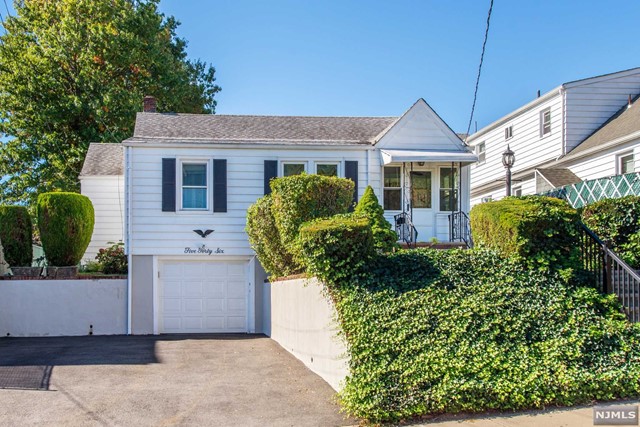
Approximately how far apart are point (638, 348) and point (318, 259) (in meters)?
4.41

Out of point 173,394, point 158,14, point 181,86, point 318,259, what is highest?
point 158,14

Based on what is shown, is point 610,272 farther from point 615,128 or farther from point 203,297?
point 203,297

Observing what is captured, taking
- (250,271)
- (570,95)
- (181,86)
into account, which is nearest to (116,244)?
(250,271)

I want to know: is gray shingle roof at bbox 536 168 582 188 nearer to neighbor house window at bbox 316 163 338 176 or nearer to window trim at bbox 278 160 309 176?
neighbor house window at bbox 316 163 338 176

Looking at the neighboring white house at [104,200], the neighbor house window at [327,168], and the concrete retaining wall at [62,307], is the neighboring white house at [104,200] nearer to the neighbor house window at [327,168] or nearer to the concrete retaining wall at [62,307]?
the concrete retaining wall at [62,307]

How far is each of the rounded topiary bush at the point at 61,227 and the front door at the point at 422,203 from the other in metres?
9.12

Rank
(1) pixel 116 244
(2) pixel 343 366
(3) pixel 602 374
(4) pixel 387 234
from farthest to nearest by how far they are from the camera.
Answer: (1) pixel 116 244
(4) pixel 387 234
(2) pixel 343 366
(3) pixel 602 374

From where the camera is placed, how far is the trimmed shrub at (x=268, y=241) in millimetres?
13258

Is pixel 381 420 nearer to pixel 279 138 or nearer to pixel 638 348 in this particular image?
pixel 638 348

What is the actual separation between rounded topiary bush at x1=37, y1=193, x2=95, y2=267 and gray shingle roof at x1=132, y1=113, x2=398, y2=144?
2.67 meters

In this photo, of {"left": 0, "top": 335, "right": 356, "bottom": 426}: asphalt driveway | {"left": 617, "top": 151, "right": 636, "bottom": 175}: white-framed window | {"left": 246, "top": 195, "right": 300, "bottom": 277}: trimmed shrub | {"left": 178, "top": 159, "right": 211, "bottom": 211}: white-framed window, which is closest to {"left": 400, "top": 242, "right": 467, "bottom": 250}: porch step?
{"left": 246, "top": 195, "right": 300, "bottom": 277}: trimmed shrub

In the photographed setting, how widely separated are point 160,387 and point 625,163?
1332 cm

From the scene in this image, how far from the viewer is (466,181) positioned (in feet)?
56.2

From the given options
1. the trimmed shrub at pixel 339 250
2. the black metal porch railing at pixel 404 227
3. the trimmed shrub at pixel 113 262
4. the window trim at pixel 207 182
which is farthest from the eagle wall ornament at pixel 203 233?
the trimmed shrub at pixel 339 250
